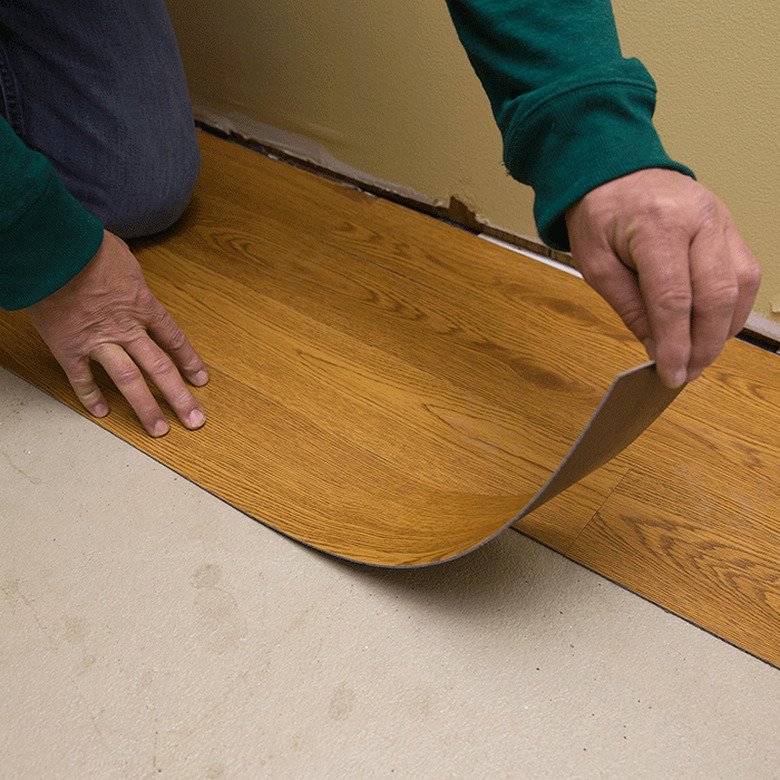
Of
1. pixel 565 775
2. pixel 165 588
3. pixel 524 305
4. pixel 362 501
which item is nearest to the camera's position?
pixel 565 775

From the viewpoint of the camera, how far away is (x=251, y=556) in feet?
2.89

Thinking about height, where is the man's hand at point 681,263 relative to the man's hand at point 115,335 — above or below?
above

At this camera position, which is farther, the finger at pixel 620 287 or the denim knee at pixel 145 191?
the denim knee at pixel 145 191

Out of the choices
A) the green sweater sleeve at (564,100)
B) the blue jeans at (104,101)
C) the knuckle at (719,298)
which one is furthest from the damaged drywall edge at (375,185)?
the knuckle at (719,298)

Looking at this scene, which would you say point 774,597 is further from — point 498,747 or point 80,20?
point 80,20

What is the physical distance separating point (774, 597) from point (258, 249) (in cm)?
105

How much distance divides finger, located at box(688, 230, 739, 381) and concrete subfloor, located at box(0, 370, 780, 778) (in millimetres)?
375

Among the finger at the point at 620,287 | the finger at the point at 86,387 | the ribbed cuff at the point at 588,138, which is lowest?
the finger at the point at 86,387

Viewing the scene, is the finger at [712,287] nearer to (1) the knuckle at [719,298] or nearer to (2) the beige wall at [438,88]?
(1) the knuckle at [719,298]

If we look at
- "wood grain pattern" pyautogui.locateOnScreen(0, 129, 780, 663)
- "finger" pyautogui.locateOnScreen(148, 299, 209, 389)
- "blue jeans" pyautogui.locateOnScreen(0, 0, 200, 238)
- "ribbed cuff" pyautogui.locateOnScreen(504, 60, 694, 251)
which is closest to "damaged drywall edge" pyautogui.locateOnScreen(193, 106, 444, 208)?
"wood grain pattern" pyautogui.locateOnScreen(0, 129, 780, 663)

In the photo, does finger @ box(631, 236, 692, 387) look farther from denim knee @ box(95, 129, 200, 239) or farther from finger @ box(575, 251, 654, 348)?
denim knee @ box(95, 129, 200, 239)

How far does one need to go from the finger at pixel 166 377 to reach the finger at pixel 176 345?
0.02m

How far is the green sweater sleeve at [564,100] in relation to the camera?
722 millimetres

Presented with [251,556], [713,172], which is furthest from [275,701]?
[713,172]
